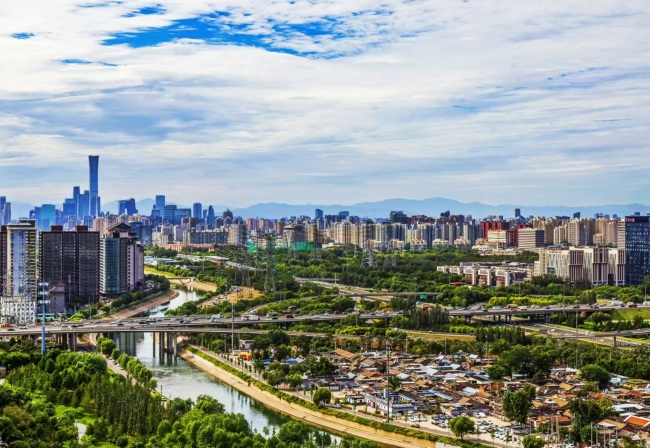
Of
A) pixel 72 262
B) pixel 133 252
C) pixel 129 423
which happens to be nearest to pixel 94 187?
pixel 133 252

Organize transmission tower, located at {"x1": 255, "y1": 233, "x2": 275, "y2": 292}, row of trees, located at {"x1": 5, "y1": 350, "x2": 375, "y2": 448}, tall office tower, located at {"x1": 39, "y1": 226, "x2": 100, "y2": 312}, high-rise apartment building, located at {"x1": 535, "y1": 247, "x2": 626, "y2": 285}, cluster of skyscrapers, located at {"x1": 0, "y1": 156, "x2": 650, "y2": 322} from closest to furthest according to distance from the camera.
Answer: row of trees, located at {"x1": 5, "y1": 350, "x2": 375, "y2": 448} < cluster of skyscrapers, located at {"x1": 0, "y1": 156, "x2": 650, "y2": 322} < tall office tower, located at {"x1": 39, "y1": 226, "x2": 100, "y2": 312} < transmission tower, located at {"x1": 255, "y1": 233, "x2": 275, "y2": 292} < high-rise apartment building, located at {"x1": 535, "y1": 247, "x2": 626, "y2": 285}

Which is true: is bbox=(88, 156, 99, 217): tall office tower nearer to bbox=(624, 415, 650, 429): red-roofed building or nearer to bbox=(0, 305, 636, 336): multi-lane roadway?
bbox=(0, 305, 636, 336): multi-lane roadway

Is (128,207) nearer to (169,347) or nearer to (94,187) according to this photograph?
(94,187)

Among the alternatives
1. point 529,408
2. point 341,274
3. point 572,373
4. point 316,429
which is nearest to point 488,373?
point 572,373

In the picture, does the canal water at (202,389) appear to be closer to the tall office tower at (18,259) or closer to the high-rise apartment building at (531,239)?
the tall office tower at (18,259)

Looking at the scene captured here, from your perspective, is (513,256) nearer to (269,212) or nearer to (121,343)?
(121,343)

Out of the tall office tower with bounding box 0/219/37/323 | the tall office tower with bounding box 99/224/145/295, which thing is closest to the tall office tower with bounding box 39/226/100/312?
the tall office tower with bounding box 99/224/145/295

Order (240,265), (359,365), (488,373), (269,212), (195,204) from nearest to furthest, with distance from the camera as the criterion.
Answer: (488,373) < (359,365) < (240,265) < (195,204) < (269,212)
